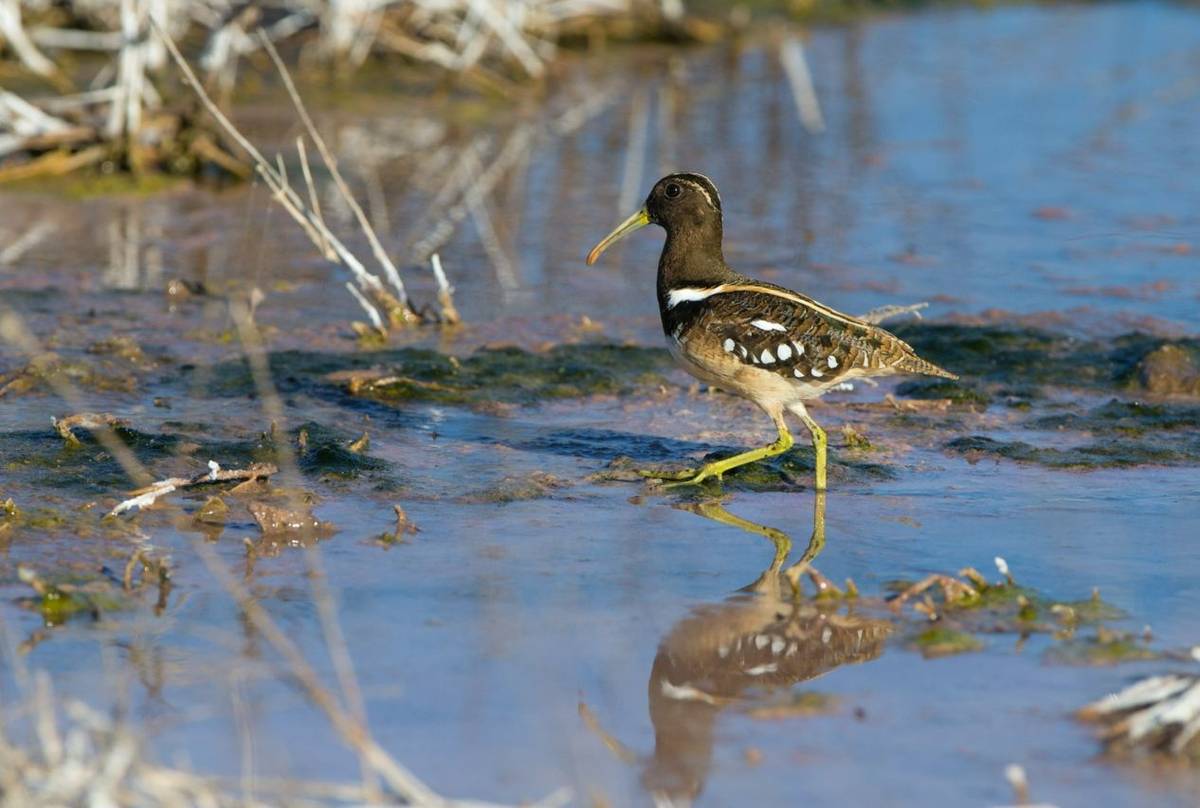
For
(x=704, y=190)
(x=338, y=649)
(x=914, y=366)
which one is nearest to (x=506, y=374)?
(x=704, y=190)

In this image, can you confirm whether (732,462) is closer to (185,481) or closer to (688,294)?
(688,294)

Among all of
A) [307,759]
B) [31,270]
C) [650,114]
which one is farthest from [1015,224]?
[307,759]

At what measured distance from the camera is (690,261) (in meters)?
6.85

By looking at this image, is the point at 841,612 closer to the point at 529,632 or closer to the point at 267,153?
the point at 529,632

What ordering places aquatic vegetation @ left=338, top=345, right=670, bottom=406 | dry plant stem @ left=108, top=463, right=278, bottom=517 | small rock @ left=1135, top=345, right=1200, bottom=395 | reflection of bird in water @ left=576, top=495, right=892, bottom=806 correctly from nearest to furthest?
reflection of bird in water @ left=576, top=495, right=892, bottom=806
dry plant stem @ left=108, top=463, right=278, bottom=517
aquatic vegetation @ left=338, top=345, right=670, bottom=406
small rock @ left=1135, top=345, right=1200, bottom=395

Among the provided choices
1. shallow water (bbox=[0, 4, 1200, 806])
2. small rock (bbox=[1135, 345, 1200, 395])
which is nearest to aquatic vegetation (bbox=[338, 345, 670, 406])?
shallow water (bbox=[0, 4, 1200, 806])

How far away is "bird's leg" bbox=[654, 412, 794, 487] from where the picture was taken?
643 cm

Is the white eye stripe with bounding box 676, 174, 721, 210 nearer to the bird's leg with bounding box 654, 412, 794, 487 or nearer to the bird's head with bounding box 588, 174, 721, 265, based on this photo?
the bird's head with bounding box 588, 174, 721, 265

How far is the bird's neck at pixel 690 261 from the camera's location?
6801 mm

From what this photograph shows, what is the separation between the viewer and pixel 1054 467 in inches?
262

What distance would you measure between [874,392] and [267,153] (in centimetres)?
523

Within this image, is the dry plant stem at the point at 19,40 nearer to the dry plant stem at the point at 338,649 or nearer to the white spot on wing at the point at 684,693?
the dry plant stem at the point at 338,649

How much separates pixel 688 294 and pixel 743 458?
68 centimetres

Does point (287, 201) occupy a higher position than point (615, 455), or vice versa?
point (287, 201)
